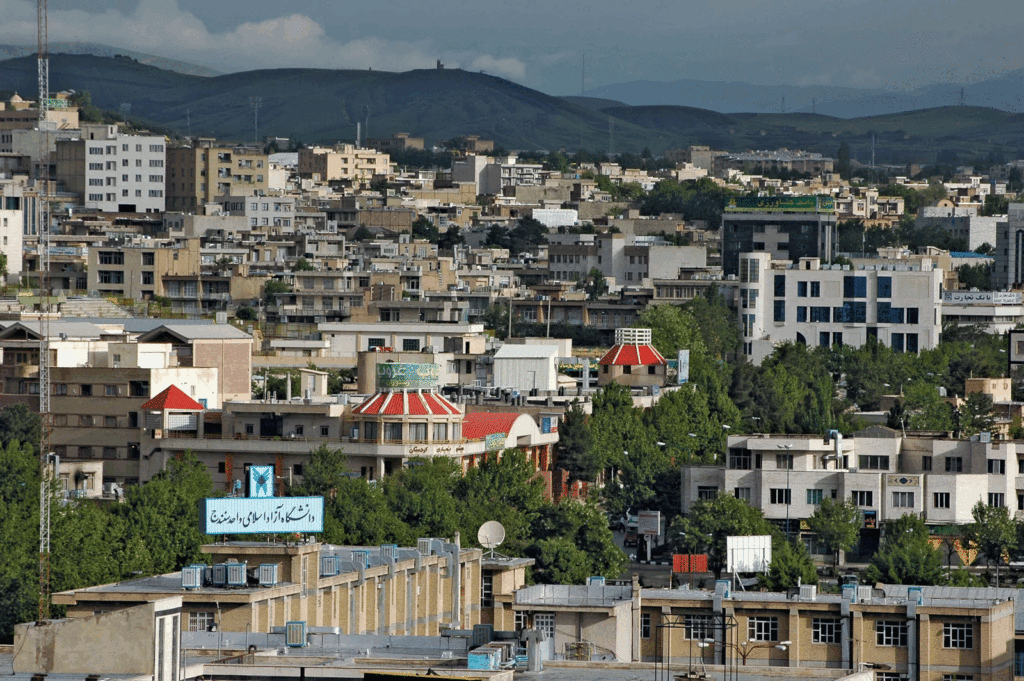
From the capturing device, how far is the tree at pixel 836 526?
86.9 meters

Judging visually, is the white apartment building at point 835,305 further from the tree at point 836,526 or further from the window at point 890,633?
the window at point 890,633

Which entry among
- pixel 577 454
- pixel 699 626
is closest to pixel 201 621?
pixel 699 626

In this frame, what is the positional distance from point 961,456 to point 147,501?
104 feet

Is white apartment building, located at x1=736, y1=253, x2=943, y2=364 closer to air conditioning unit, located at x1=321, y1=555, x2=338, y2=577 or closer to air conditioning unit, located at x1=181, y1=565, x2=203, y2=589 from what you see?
air conditioning unit, located at x1=321, y1=555, x2=338, y2=577

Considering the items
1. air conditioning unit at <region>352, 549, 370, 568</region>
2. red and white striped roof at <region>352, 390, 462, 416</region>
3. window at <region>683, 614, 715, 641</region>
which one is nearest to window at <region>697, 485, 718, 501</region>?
red and white striped roof at <region>352, 390, 462, 416</region>

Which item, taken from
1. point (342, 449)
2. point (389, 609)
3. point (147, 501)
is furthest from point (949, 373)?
point (389, 609)

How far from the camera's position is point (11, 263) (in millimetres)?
159250

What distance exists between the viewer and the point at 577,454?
104 m

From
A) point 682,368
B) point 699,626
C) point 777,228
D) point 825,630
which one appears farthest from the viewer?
point 777,228

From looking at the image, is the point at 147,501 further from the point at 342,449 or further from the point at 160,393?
the point at 160,393

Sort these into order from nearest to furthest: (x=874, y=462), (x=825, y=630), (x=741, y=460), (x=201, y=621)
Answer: (x=201, y=621), (x=825, y=630), (x=741, y=460), (x=874, y=462)

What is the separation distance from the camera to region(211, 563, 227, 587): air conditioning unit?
53.9 metres

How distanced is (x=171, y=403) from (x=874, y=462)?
2409 cm

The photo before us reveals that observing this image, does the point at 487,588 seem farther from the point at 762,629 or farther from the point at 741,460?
the point at 741,460
